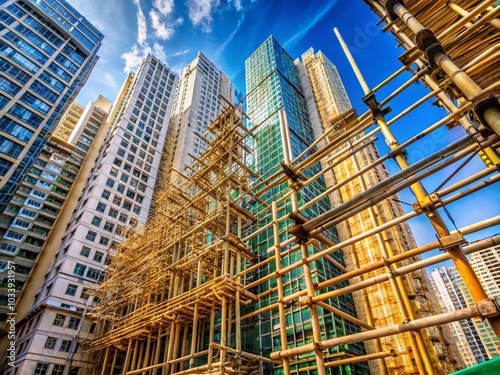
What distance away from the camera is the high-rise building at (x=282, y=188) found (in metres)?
15.7

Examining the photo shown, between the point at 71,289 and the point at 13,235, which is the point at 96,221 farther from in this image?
the point at 13,235

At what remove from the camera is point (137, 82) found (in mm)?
54656

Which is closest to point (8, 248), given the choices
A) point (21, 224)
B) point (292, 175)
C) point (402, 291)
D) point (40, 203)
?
point (21, 224)

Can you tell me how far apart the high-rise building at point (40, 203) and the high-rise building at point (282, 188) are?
1184 inches

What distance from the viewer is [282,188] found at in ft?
74.7

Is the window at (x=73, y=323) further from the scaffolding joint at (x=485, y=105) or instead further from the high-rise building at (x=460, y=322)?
the high-rise building at (x=460, y=322)

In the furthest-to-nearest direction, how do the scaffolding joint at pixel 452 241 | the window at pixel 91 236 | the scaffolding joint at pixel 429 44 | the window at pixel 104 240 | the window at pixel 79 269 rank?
the window at pixel 104 240
the window at pixel 91 236
the window at pixel 79 269
the scaffolding joint at pixel 429 44
the scaffolding joint at pixel 452 241

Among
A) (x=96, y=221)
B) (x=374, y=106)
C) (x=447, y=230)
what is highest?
(x=96, y=221)

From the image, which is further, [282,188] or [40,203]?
[40,203]

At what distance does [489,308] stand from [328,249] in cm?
289

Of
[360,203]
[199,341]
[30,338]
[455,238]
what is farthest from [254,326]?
[30,338]

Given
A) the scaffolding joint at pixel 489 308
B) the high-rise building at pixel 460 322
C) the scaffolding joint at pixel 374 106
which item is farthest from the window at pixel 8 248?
the high-rise building at pixel 460 322

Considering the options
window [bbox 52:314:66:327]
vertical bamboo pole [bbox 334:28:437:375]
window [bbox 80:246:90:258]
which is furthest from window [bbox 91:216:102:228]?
vertical bamboo pole [bbox 334:28:437:375]

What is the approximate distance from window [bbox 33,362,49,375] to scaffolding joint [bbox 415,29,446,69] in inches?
1235
